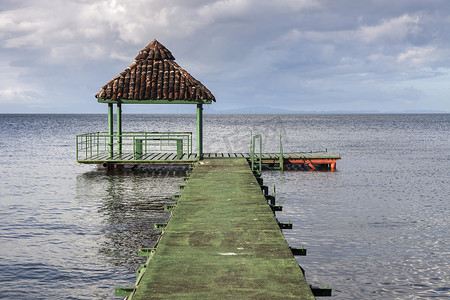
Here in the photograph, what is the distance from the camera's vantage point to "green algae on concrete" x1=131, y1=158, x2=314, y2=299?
5.64 m

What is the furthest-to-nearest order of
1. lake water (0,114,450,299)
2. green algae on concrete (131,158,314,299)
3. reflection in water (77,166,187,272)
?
1. reflection in water (77,166,187,272)
2. lake water (0,114,450,299)
3. green algae on concrete (131,158,314,299)

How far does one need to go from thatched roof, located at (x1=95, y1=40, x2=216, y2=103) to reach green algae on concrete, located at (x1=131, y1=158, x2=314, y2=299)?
12.1 meters

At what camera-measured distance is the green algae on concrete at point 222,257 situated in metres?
5.64

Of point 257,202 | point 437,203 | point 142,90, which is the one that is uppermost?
point 142,90

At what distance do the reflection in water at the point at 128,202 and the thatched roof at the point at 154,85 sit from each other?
4.11 metres

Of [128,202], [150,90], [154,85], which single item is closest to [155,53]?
[154,85]

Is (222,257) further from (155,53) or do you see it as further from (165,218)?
(155,53)

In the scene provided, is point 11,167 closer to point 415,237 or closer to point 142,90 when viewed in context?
point 142,90

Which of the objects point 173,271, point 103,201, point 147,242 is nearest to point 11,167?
point 103,201

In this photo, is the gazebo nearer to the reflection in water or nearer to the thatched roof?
the thatched roof

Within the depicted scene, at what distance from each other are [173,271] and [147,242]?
6.37 meters

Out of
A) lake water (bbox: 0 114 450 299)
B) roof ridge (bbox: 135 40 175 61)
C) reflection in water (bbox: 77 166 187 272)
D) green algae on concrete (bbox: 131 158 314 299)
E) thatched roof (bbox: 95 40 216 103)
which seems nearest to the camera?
green algae on concrete (bbox: 131 158 314 299)

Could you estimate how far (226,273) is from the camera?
6227 millimetres

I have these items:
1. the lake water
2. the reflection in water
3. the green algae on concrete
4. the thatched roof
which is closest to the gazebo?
the thatched roof
